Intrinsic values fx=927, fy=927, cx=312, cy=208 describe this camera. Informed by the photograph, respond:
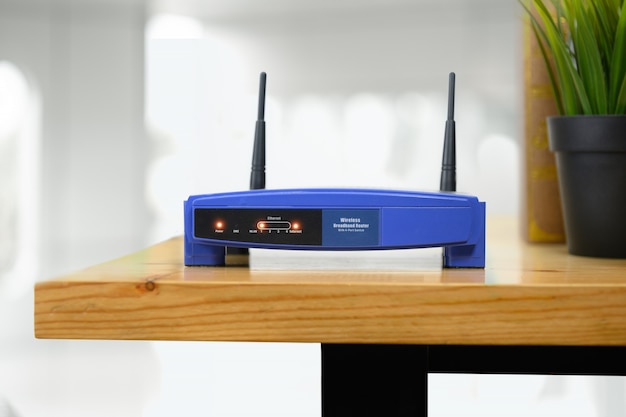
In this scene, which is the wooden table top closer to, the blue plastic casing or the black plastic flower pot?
the blue plastic casing

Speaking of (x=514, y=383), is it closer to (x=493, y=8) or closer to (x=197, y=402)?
(x=197, y=402)

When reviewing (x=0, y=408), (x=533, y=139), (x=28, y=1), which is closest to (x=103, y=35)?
(x=28, y=1)

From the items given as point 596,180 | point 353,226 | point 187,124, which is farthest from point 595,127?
point 187,124

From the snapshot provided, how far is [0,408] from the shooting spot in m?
2.94

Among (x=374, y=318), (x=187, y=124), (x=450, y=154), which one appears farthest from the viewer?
(x=187, y=124)

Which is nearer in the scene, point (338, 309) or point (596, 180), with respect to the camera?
point (338, 309)

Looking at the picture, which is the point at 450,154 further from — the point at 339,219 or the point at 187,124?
the point at 187,124

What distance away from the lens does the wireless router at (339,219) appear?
2.05 ft

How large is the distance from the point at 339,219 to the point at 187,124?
8.93 feet

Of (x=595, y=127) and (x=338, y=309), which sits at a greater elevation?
(x=595, y=127)

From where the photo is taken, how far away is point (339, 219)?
2.05 ft

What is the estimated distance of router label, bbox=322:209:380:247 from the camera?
625 millimetres

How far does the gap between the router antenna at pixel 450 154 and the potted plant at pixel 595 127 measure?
0.34 ft

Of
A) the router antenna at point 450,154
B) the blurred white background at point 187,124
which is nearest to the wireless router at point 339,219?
the router antenna at point 450,154
